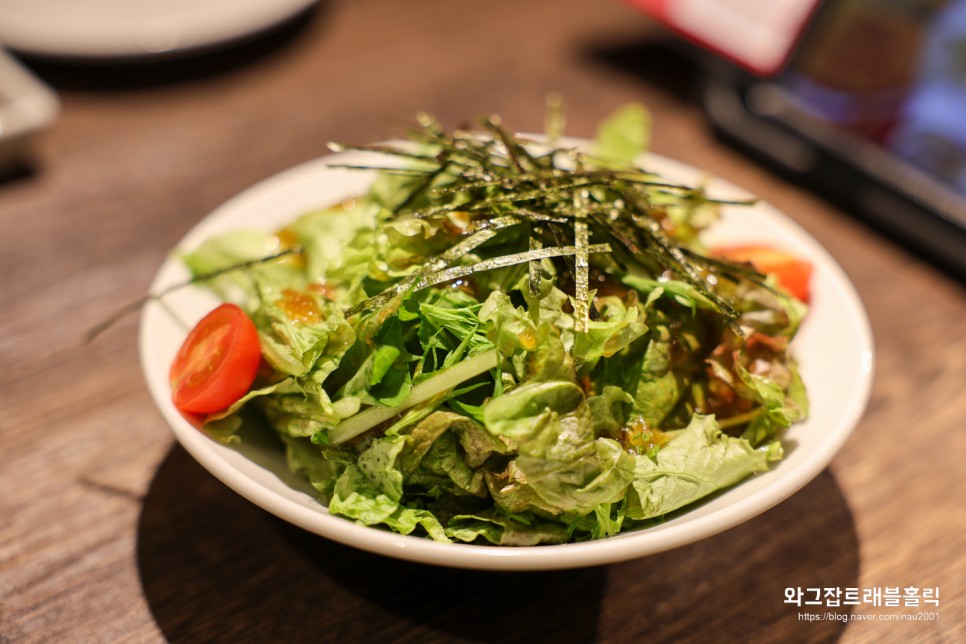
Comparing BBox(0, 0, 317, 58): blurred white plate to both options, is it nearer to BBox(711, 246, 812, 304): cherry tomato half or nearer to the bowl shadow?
the bowl shadow

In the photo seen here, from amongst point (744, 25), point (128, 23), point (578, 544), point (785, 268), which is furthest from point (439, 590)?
point (128, 23)

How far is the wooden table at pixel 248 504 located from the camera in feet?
4.26

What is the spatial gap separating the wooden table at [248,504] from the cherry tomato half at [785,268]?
1.27 ft

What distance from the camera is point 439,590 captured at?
1.31m

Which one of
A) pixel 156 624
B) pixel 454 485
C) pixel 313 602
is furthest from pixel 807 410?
pixel 156 624

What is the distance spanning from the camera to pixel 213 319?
4.32 ft

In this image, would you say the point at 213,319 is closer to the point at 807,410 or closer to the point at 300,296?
the point at 300,296

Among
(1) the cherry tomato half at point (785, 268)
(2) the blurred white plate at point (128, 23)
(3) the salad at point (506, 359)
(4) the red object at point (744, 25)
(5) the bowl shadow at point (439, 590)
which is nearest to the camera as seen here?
(3) the salad at point (506, 359)

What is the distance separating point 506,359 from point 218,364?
46 centimetres

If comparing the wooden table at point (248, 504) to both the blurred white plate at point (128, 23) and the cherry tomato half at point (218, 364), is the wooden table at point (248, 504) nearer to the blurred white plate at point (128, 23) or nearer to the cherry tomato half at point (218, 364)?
the blurred white plate at point (128, 23)

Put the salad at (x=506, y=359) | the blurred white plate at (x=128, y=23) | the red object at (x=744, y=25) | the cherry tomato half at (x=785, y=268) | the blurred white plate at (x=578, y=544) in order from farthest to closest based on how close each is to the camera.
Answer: the blurred white plate at (x=128, y=23)
the red object at (x=744, y=25)
the cherry tomato half at (x=785, y=268)
the salad at (x=506, y=359)
the blurred white plate at (x=578, y=544)

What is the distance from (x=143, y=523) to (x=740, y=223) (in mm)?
1399

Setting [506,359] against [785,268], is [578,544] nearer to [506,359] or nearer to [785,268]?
[506,359]

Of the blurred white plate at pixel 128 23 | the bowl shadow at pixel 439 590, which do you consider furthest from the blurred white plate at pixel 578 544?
the blurred white plate at pixel 128 23
